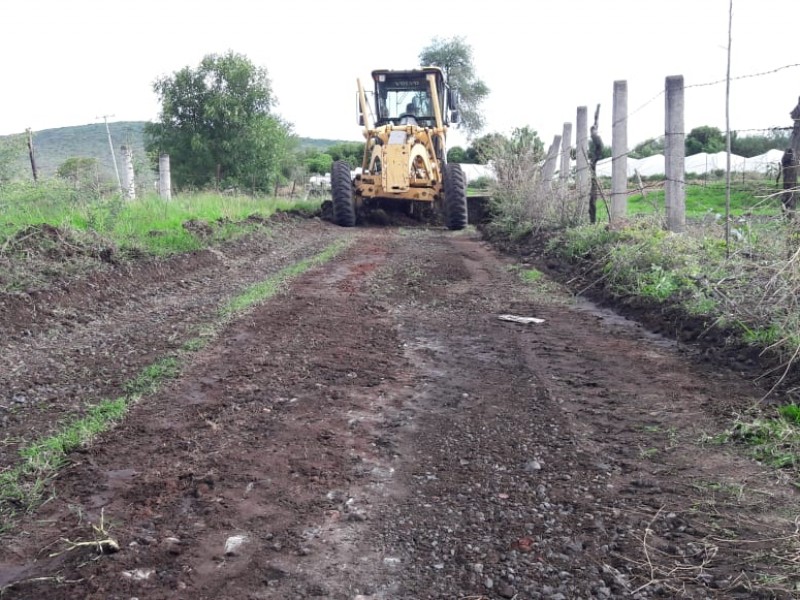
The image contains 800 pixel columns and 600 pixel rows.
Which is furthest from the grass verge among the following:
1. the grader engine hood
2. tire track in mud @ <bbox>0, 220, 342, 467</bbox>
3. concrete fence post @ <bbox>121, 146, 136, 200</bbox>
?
the grader engine hood

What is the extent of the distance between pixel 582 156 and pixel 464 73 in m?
39.5

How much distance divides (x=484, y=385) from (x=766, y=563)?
7.97 ft

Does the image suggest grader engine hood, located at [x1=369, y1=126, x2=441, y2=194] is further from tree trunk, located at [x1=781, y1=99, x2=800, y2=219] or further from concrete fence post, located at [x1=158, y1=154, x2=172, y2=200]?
tree trunk, located at [x1=781, y1=99, x2=800, y2=219]

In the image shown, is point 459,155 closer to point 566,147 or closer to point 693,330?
point 566,147

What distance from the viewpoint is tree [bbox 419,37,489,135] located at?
1948 inches

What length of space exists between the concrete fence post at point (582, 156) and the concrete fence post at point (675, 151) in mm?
2896

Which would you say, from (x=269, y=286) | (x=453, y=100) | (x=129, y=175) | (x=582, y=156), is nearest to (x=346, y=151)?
(x=453, y=100)

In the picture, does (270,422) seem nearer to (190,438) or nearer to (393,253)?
(190,438)

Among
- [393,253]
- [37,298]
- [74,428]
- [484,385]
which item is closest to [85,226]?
[37,298]

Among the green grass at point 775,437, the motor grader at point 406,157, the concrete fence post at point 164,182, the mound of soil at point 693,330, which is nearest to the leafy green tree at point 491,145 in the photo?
the motor grader at point 406,157

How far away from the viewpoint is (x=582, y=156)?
1242 centimetres

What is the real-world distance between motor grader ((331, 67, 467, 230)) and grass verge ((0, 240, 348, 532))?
10.5 metres

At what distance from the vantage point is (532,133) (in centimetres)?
1830

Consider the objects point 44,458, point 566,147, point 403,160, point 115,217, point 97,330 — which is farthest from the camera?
point 403,160
